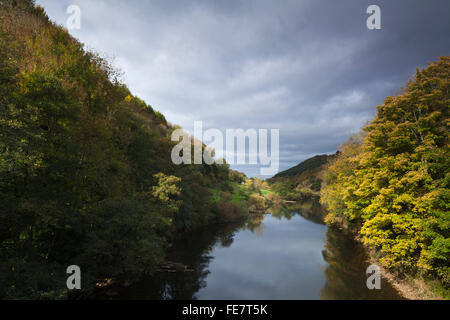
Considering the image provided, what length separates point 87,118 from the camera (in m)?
14.9

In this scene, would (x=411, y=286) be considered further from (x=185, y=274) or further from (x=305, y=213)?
(x=305, y=213)

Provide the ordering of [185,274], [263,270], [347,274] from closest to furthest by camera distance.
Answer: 1. [347,274]
2. [185,274]
3. [263,270]

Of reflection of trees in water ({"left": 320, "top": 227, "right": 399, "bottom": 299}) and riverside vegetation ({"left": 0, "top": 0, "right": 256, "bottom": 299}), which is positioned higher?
riverside vegetation ({"left": 0, "top": 0, "right": 256, "bottom": 299})

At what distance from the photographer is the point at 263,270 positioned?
1897 centimetres

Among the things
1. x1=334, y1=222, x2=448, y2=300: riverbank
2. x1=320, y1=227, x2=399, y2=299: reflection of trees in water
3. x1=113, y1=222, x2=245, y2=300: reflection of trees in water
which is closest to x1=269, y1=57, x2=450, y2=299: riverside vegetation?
x1=334, y1=222, x2=448, y2=300: riverbank

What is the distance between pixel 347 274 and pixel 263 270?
718cm

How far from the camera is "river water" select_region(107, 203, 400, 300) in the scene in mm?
14305

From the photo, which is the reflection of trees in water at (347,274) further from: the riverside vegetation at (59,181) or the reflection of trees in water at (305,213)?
the reflection of trees in water at (305,213)

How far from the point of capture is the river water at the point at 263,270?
563 inches

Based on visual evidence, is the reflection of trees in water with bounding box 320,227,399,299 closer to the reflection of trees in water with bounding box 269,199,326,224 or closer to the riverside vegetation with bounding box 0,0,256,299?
the riverside vegetation with bounding box 0,0,256,299

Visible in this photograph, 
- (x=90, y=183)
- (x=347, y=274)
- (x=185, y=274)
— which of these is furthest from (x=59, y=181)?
(x=347, y=274)
